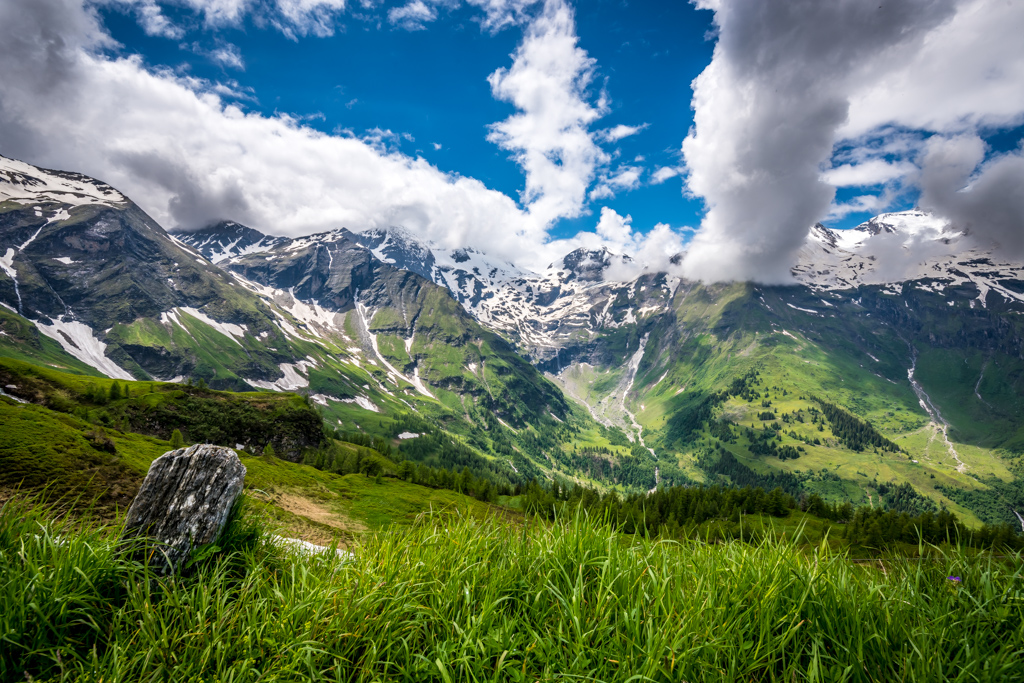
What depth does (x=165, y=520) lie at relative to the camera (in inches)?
202

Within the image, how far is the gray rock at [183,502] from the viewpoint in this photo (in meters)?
5.03

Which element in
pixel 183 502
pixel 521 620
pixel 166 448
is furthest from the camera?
pixel 166 448

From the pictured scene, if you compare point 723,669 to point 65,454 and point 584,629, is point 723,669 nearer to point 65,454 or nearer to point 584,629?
point 584,629

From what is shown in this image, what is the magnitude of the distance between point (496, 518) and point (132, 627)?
4.02m

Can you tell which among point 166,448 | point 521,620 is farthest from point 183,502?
point 166,448

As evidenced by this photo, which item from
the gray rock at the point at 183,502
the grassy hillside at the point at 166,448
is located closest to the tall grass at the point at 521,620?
the gray rock at the point at 183,502

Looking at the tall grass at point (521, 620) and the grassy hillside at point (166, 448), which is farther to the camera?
the grassy hillside at point (166, 448)

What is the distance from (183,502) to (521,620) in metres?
4.58

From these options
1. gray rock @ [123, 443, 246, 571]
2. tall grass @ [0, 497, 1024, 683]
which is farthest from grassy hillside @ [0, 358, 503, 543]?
Answer: tall grass @ [0, 497, 1024, 683]

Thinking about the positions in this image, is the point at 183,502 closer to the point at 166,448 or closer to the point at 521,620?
the point at 521,620

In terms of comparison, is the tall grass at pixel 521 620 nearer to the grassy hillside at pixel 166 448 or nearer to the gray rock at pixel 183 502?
the gray rock at pixel 183 502

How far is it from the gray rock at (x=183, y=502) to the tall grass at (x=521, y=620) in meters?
0.53

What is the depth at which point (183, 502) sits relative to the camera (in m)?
5.33

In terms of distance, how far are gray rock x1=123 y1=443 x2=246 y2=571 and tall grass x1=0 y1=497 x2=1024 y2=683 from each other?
528 mm
